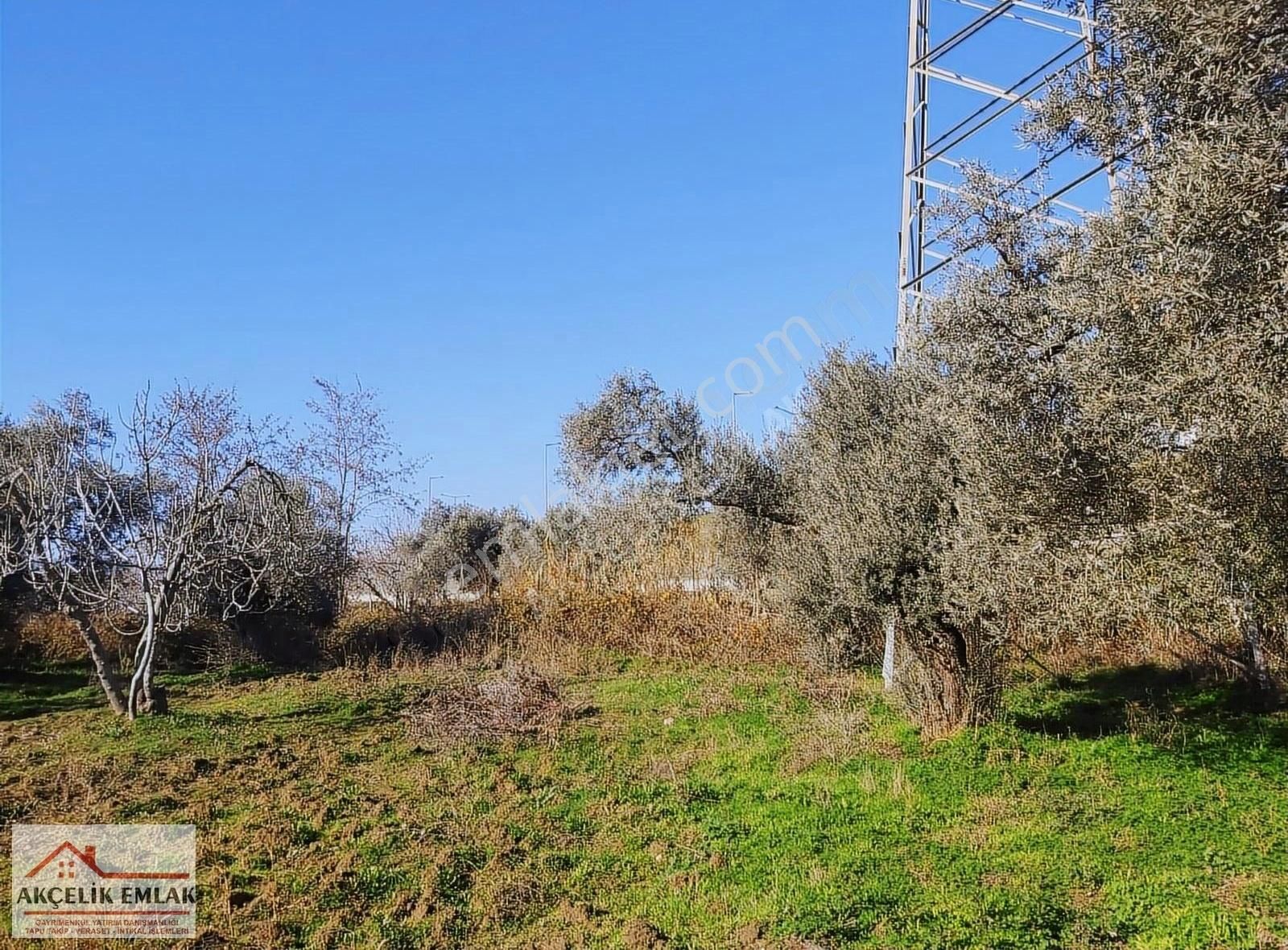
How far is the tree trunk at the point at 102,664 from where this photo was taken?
346 inches

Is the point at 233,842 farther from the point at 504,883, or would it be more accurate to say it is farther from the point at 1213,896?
the point at 1213,896

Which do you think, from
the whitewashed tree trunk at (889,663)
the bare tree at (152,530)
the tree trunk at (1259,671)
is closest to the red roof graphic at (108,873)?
the bare tree at (152,530)

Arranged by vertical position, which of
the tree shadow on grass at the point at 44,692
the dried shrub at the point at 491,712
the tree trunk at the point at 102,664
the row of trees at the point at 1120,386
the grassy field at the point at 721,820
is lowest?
the grassy field at the point at 721,820

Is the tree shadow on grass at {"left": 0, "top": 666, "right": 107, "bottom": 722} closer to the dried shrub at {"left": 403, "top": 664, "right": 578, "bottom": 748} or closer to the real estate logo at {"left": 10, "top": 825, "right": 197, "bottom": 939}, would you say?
the dried shrub at {"left": 403, "top": 664, "right": 578, "bottom": 748}

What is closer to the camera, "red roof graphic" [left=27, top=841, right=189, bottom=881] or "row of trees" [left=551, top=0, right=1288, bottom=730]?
"row of trees" [left=551, top=0, right=1288, bottom=730]

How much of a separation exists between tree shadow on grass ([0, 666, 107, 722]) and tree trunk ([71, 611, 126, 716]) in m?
1.25

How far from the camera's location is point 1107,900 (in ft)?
15.3

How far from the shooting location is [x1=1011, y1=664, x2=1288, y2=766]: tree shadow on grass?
23.9ft

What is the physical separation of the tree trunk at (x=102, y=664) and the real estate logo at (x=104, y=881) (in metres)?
3.31

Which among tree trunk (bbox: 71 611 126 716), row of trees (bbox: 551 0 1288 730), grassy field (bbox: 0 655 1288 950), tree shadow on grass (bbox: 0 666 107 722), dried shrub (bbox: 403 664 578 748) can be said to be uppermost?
row of trees (bbox: 551 0 1288 730)

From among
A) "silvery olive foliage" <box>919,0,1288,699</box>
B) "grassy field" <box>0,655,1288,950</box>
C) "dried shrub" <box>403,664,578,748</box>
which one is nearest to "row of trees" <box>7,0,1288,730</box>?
"silvery olive foliage" <box>919,0,1288,699</box>

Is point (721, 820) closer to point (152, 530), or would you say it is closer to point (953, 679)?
point (953, 679)

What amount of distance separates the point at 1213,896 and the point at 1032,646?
6.61 metres

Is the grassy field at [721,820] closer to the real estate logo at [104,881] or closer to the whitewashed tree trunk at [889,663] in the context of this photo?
the real estate logo at [104,881]
